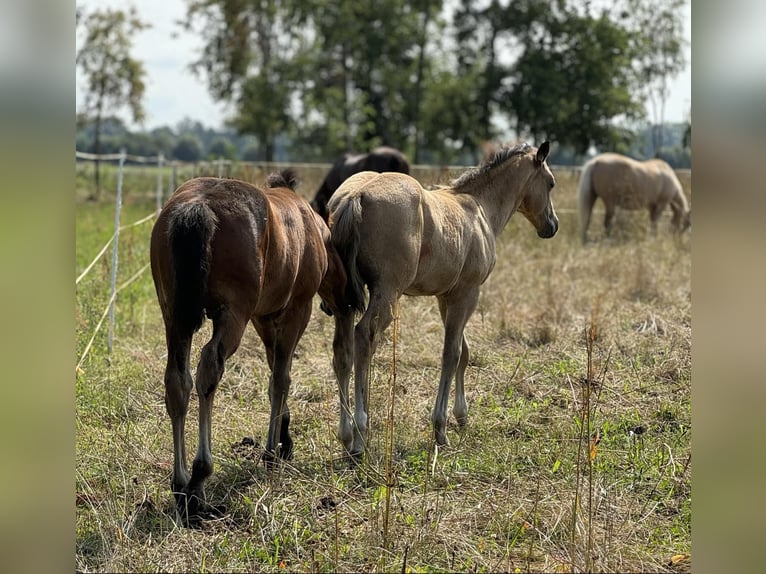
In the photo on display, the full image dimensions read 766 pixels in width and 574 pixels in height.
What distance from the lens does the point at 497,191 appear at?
20.0 ft

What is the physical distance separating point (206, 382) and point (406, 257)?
1656mm

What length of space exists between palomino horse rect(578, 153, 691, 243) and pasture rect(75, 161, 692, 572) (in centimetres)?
786

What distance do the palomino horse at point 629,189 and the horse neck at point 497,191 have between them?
10.2 meters

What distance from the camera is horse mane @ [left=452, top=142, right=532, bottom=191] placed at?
604 centimetres

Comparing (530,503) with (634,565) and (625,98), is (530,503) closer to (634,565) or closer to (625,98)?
(634,565)

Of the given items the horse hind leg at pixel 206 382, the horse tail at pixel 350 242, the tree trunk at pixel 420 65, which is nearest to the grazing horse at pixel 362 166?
the horse tail at pixel 350 242

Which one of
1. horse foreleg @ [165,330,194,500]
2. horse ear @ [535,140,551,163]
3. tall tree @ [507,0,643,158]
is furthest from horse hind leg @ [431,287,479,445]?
tall tree @ [507,0,643,158]

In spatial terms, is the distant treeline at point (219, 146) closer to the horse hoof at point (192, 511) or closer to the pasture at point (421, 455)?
the pasture at point (421, 455)

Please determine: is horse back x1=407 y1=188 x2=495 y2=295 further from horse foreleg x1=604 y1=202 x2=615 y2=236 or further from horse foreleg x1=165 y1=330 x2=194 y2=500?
horse foreleg x1=604 y1=202 x2=615 y2=236

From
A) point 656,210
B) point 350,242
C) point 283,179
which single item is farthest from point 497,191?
point 656,210

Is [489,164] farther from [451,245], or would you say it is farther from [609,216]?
[609,216]
